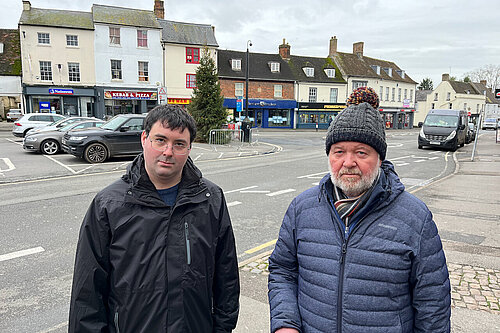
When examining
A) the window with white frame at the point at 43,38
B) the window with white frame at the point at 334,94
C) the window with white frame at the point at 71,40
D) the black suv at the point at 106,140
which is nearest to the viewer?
the black suv at the point at 106,140

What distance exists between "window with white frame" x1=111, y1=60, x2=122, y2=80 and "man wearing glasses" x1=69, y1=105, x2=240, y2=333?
34.0 meters

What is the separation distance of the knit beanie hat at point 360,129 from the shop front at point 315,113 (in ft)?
142

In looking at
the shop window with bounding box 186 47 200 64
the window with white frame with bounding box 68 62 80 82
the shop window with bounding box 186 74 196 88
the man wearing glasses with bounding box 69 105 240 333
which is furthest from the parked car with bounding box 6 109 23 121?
the man wearing glasses with bounding box 69 105 240 333

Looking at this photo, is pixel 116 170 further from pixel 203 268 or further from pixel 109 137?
pixel 203 268

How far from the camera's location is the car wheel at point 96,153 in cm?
1325

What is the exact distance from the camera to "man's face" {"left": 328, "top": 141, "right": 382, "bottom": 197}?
1.88 metres

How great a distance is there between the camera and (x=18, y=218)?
6.64m

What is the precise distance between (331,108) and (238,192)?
128ft

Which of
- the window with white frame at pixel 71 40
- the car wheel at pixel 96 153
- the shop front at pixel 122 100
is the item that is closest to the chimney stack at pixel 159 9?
the shop front at pixel 122 100

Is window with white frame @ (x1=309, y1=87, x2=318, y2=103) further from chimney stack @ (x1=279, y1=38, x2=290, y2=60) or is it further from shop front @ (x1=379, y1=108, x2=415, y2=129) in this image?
shop front @ (x1=379, y1=108, x2=415, y2=129)

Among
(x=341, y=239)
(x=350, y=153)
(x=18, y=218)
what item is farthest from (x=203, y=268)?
(x=18, y=218)

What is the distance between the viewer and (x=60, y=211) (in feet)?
23.4

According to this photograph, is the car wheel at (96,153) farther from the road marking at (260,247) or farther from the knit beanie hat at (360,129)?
the knit beanie hat at (360,129)

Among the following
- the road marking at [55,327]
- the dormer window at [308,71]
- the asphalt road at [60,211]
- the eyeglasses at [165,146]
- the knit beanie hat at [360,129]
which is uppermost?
the dormer window at [308,71]
